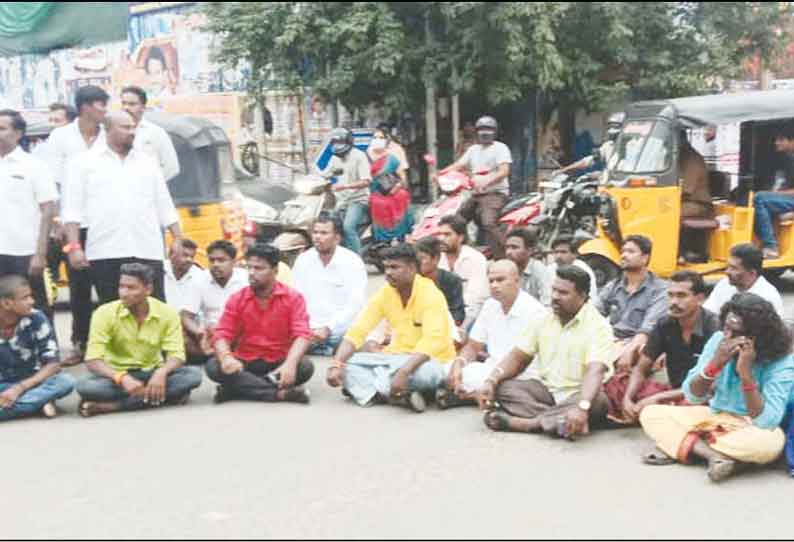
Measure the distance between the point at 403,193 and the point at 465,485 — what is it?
7.31 meters

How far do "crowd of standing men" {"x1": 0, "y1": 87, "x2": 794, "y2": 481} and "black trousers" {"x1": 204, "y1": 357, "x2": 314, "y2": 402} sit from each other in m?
0.01

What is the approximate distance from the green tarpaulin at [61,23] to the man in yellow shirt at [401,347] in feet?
8.27

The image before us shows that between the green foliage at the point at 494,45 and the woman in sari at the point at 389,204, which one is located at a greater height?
the green foliage at the point at 494,45

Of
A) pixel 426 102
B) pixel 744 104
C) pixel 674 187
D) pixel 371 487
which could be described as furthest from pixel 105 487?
pixel 426 102

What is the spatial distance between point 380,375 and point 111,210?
6.77 feet

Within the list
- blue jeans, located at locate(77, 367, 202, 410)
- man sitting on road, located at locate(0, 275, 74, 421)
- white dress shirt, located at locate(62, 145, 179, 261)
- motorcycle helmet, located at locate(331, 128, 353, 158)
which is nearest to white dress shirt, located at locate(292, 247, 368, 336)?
white dress shirt, located at locate(62, 145, 179, 261)

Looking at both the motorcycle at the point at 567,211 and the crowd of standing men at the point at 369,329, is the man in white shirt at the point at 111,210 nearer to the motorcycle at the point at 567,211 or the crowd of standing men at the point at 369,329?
the crowd of standing men at the point at 369,329

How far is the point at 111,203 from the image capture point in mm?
7098

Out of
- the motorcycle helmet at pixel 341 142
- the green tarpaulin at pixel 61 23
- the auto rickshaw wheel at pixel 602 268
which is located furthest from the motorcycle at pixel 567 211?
the green tarpaulin at pixel 61 23

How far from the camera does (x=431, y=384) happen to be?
6617 mm

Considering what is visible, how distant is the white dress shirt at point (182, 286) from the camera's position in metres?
7.99

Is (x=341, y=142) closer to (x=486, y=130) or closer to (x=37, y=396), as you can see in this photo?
Result: (x=486, y=130)

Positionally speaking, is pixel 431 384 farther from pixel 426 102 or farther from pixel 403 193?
pixel 426 102

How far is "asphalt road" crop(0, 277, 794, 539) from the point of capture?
456cm
